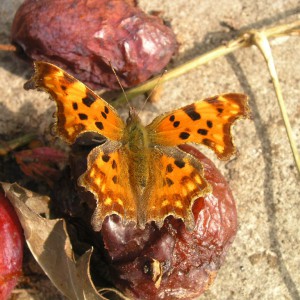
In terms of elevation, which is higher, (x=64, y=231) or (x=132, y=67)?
(x=132, y=67)

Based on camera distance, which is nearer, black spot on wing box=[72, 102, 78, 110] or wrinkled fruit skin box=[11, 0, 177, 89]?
black spot on wing box=[72, 102, 78, 110]

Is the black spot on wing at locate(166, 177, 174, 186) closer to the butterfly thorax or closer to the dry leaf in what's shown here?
the butterfly thorax

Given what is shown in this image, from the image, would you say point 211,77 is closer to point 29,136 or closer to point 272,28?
point 272,28

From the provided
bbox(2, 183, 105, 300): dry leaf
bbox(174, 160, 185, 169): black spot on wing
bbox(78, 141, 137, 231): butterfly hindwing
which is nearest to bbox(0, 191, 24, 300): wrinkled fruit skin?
bbox(2, 183, 105, 300): dry leaf

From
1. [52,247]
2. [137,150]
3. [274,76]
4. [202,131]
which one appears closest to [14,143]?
[52,247]

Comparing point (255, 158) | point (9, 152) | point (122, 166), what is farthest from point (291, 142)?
point (9, 152)

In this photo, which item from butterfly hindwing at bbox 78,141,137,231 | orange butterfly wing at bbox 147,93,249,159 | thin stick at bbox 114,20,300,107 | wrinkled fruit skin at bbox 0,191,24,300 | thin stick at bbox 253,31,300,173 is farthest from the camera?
thin stick at bbox 114,20,300,107
